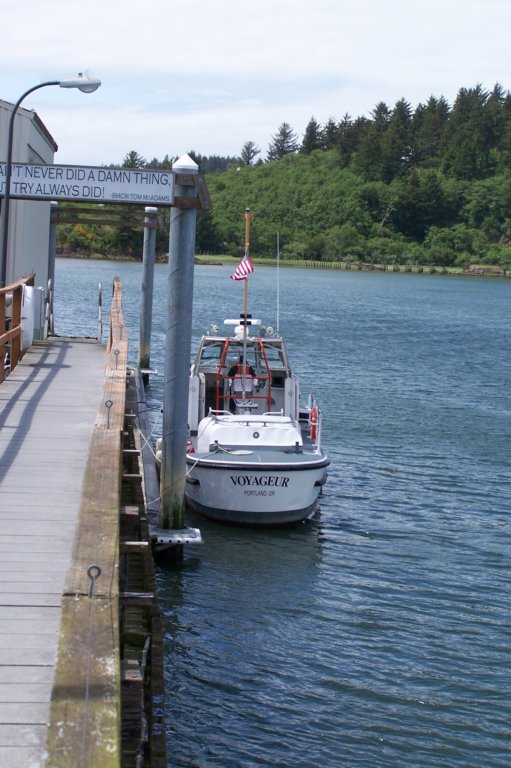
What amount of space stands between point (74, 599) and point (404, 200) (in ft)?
582

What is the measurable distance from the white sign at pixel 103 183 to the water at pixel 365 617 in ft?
16.8

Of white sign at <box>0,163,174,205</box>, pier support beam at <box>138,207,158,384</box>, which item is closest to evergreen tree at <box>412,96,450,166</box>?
pier support beam at <box>138,207,158,384</box>

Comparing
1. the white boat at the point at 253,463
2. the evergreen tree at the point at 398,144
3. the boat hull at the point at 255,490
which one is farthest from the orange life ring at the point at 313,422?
the evergreen tree at the point at 398,144

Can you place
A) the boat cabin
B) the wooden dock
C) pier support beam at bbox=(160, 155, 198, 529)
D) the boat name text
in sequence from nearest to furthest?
the wooden dock → pier support beam at bbox=(160, 155, 198, 529) → the boat name text → the boat cabin

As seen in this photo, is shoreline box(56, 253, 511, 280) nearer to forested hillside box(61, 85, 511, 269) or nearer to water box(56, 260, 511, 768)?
forested hillside box(61, 85, 511, 269)

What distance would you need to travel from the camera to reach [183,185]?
12961 millimetres

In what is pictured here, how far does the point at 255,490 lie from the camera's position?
55.0 feet

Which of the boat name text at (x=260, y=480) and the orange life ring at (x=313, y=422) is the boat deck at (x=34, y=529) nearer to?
the boat name text at (x=260, y=480)

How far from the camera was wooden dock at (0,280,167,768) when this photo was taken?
532cm

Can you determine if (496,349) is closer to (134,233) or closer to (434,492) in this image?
(434,492)

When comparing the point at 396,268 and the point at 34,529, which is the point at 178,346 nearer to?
the point at 34,529

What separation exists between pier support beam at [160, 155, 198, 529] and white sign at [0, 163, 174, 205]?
0.87ft

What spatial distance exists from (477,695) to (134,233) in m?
135

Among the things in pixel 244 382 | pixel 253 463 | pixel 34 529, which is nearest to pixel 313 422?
pixel 244 382
